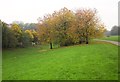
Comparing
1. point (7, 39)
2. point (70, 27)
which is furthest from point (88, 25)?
point (7, 39)

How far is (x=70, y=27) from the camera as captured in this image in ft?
189

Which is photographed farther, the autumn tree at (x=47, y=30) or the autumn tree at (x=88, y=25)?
the autumn tree at (x=47, y=30)

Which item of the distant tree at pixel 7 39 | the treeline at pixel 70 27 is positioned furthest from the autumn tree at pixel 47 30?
the distant tree at pixel 7 39

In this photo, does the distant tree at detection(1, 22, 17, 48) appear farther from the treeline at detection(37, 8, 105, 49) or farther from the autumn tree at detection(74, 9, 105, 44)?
the autumn tree at detection(74, 9, 105, 44)

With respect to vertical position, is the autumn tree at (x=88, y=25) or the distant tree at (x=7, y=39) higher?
the autumn tree at (x=88, y=25)

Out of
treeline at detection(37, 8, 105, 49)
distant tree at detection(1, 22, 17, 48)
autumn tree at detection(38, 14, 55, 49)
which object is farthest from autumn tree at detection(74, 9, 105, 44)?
distant tree at detection(1, 22, 17, 48)

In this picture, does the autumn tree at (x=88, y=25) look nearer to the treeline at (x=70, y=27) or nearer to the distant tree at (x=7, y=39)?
the treeline at (x=70, y=27)

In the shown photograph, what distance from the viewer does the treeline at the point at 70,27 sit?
55594 millimetres

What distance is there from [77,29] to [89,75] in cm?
4231

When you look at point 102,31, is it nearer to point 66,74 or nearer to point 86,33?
point 86,33

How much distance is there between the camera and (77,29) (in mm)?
56875

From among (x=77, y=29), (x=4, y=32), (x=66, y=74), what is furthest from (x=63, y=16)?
(x=66, y=74)

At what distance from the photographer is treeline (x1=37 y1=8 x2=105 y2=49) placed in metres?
55.6

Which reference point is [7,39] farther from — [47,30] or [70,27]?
[70,27]
